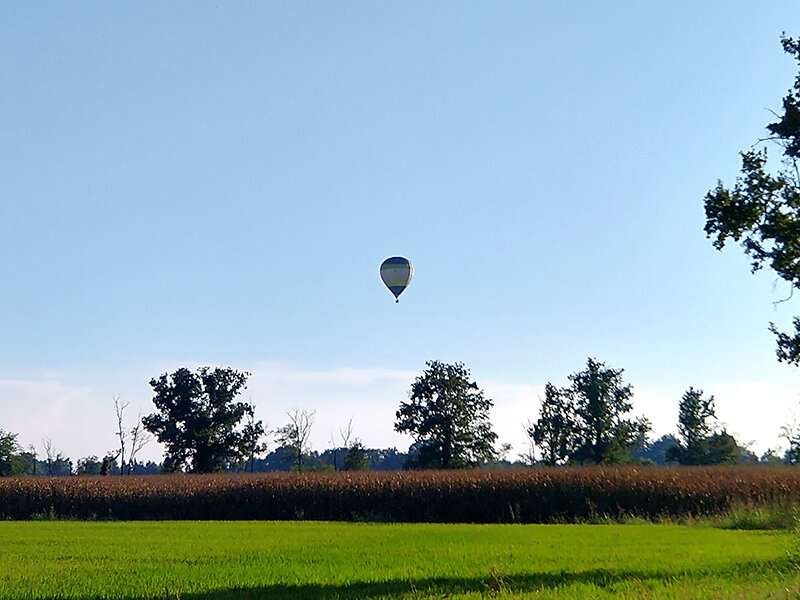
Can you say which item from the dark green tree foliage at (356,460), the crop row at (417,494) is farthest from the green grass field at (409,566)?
the dark green tree foliage at (356,460)

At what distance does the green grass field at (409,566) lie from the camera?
13180 mm

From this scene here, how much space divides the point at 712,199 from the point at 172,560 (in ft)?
45.4

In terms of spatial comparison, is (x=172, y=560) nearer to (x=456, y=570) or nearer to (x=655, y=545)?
(x=456, y=570)

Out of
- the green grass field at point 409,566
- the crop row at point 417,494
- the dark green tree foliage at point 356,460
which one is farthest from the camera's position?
the dark green tree foliage at point 356,460

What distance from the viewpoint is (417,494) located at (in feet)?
143

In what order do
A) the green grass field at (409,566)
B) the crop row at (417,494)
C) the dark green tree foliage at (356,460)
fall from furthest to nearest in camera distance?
the dark green tree foliage at (356,460), the crop row at (417,494), the green grass field at (409,566)

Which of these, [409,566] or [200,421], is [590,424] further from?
[409,566]

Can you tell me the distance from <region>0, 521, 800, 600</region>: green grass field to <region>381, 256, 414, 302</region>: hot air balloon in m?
15.0

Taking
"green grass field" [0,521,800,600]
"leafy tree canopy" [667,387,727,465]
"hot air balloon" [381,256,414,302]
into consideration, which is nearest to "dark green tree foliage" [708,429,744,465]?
"leafy tree canopy" [667,387,727,465]

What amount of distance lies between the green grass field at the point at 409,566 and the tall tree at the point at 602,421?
5836 cm

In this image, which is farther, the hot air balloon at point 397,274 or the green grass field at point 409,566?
the hot air balloon at point 397,274

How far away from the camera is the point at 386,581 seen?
14.9 meters

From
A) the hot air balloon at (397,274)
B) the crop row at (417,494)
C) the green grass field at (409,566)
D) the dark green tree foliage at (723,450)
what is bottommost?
the green grass field at (409,566)

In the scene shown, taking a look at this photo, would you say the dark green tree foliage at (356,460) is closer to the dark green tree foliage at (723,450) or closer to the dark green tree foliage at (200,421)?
the dark green tree foliage at (200,421)
